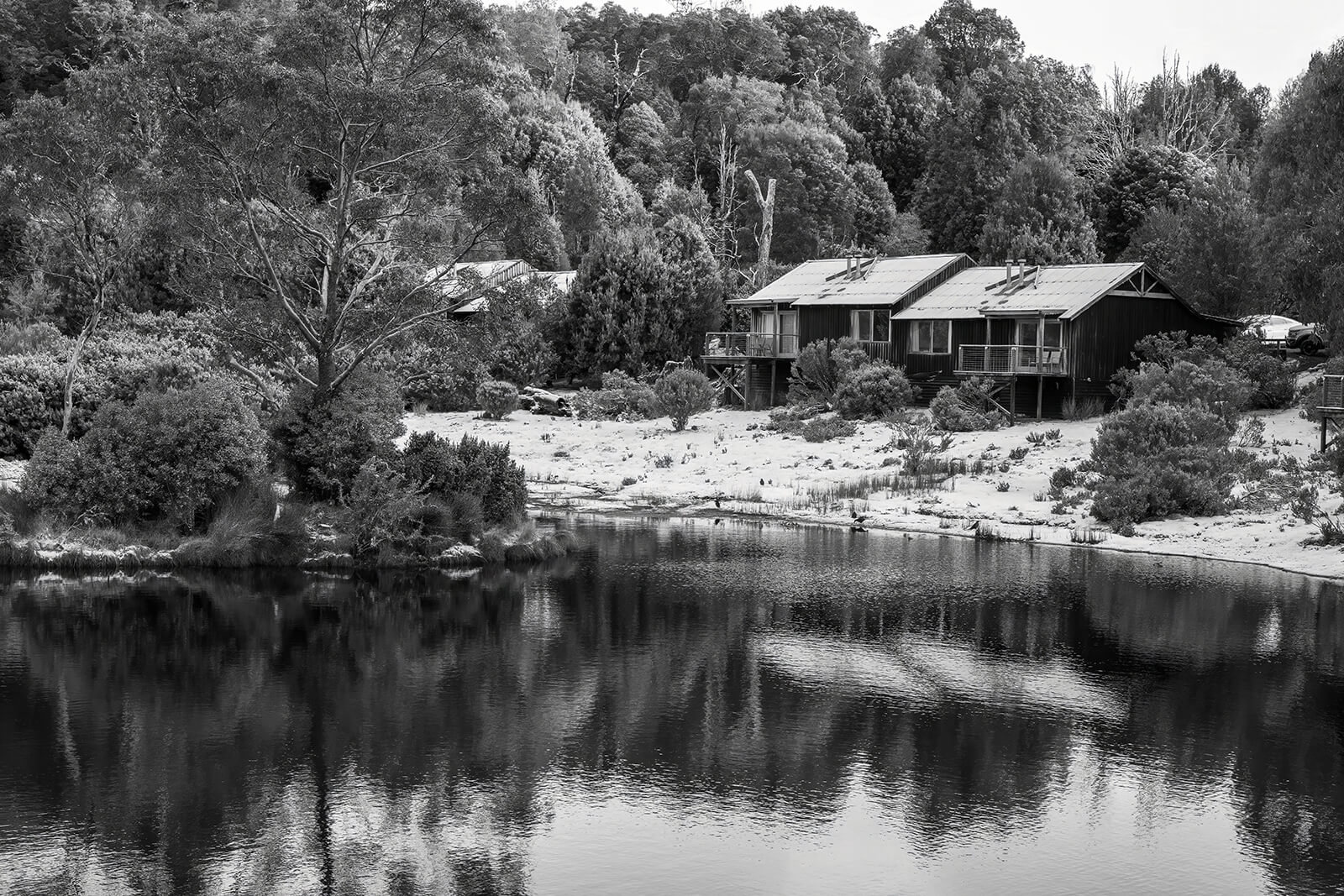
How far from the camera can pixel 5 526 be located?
2720 cm

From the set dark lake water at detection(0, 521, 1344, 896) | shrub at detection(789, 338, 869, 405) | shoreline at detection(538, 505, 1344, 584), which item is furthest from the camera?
shrub at detection(789, 338, 869, 405)

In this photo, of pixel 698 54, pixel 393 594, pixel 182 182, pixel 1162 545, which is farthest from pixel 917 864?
pixel 698 54

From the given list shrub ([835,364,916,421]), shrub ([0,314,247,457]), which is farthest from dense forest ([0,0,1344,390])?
shrub ([835,364,916,421])

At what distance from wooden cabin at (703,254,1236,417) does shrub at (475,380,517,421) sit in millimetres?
9946

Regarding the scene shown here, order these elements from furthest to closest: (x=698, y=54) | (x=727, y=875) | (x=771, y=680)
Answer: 1. (x=698, y=54)
2. (x=771, y=680)
3. (x=727, y=875)

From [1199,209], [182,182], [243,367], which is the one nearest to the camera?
[182,182]

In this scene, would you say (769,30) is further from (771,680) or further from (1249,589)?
(771,680)

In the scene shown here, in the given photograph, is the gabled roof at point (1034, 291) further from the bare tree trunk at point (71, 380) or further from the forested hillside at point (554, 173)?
the bare tree trunk at point (71, 380)

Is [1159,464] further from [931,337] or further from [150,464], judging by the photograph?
[150,464]

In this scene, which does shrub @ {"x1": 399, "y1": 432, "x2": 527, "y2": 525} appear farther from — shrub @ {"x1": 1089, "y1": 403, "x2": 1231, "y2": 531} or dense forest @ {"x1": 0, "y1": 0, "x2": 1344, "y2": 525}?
shrub @ {"x1": 1089, "y1": 403, "x2": 1231, "y2": 531}

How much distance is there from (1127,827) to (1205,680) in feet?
22.3

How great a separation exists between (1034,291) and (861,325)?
293 inches

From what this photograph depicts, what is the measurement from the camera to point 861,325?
57.8 meters

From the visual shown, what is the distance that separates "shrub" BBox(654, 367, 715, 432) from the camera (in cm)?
5047
